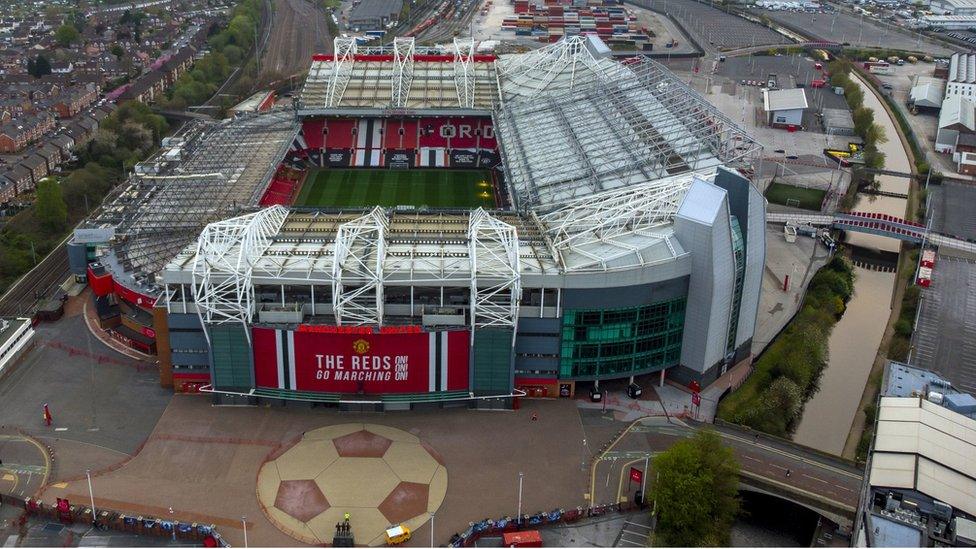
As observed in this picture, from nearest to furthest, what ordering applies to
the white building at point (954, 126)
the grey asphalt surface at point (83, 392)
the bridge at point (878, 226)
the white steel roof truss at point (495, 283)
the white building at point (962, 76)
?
the grey asphalt surface at point (83, 392) < the white steel roof truss at point (495, 283) < the bridge at point (878, 226) < the white building at point (954, 126) < the white building at point (962, 76)

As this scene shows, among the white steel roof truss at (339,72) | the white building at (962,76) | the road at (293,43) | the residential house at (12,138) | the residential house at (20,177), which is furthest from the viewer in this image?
the road at (293,43)

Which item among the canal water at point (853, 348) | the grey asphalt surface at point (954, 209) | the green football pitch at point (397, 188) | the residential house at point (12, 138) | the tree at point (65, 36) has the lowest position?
the canal water at point (853, 348)

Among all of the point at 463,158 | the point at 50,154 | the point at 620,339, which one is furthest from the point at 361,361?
the point at 50,154

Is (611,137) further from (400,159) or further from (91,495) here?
(91,495)

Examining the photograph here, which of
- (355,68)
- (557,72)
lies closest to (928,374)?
(557,72)

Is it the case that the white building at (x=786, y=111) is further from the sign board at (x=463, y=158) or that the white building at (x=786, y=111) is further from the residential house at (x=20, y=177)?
the residential house at (x=20, y=177)

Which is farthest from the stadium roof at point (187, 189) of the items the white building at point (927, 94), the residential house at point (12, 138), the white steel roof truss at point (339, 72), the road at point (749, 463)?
the white building at point (927, 94)
